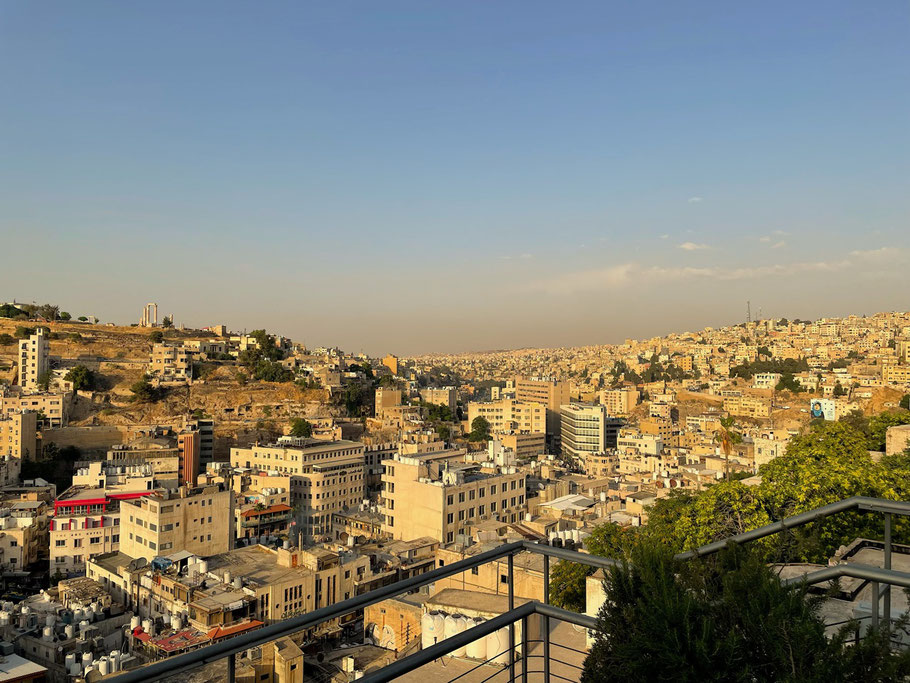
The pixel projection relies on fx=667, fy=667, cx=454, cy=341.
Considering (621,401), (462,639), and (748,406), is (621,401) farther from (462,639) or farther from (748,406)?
(462,639)

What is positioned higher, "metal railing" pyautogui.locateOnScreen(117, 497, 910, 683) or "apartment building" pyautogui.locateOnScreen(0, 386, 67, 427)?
"metal railing" pyautogui.locateOnScreen(117, 497, 910, 683)

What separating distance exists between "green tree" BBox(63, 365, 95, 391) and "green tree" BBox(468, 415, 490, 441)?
23.4 metres

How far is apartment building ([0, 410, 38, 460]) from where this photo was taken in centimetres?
3025

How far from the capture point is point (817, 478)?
332 inches

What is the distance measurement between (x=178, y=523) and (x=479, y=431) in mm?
25983

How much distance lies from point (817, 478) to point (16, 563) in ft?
70.9

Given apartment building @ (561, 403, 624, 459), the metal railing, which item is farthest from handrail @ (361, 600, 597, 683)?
apartment building @ (561, 403, 624, 459)

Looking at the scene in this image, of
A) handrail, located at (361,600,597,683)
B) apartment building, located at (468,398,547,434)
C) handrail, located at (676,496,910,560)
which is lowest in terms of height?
apartment building, located at (468,398,547,434)

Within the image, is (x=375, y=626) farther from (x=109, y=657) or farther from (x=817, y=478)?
(x=817, y=478)

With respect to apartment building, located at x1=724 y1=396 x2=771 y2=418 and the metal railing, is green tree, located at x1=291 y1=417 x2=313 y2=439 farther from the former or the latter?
the metal railing

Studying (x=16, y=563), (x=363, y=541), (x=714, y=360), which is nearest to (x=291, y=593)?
(x=363, y=541)

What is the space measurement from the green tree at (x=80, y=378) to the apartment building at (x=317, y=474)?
1634cm

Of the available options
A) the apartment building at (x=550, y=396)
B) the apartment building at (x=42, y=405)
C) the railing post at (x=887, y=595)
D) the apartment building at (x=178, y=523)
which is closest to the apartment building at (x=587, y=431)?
the apartment building at (x=550, y=396)

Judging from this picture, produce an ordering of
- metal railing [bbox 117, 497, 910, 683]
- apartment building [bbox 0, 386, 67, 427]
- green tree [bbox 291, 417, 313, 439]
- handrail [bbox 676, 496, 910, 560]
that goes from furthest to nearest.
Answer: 1. green tree [bbox 291, 417, 313, 439]
2. apartment building [bbox 0, 386, 67, 427]
3. handrail [bbox 676, 496, 910, 560]
4. metal railing [bbox 117, 497, 910, 683]
